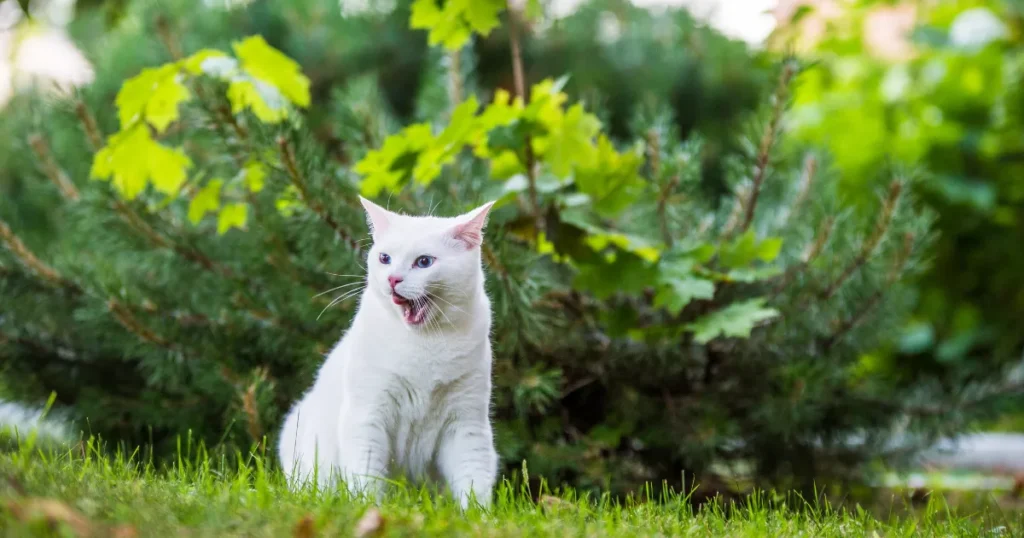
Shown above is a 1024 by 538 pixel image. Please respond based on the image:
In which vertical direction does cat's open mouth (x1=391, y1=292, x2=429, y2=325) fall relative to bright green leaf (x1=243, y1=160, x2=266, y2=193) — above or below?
below

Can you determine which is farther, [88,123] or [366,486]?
[88,123]

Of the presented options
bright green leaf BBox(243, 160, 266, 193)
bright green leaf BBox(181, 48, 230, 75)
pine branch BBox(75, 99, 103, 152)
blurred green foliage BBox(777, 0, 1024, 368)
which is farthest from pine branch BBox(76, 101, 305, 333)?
blurred green foliage BBox(777, 0, 1024, 368)

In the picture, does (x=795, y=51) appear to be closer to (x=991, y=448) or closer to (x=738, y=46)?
(x=738, y=46)

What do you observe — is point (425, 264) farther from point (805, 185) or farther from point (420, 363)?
point (805, 185)

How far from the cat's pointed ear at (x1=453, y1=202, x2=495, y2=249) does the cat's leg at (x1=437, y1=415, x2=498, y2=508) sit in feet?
0.94

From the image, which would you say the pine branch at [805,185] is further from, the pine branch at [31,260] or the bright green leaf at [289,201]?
the pine branch at [31,260]

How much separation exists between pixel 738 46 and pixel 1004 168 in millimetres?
1368

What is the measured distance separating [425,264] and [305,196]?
430 millimetres

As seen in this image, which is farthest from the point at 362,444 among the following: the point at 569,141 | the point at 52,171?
the point at 52,171

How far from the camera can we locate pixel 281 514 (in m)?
1.02

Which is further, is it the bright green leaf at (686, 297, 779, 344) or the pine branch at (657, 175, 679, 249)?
the pine branch at (657, 175, 679, 249)

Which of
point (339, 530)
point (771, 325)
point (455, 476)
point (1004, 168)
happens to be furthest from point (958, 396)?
point (1004, 168)

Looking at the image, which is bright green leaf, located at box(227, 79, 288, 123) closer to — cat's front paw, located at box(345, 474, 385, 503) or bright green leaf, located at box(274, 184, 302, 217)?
bright green leaf, located at box(274, 184, 302, 217)

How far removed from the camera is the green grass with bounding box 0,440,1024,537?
3.04ft
